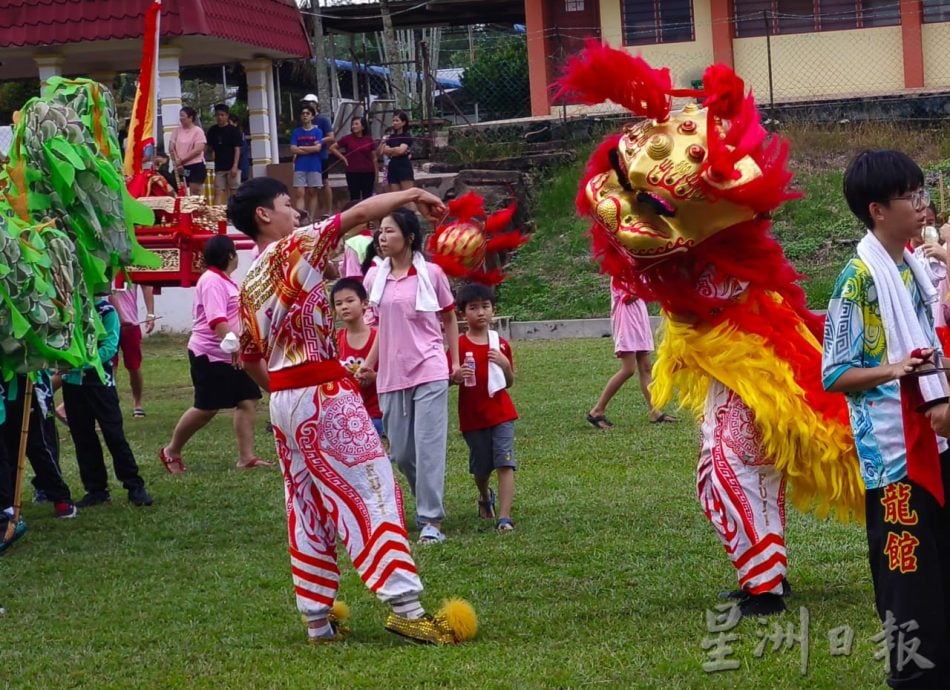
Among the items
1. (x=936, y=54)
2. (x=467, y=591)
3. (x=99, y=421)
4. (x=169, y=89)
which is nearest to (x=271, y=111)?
(x=169, y=89)

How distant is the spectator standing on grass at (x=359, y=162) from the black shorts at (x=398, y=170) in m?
0.83

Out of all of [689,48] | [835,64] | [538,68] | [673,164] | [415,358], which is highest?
[689,48]

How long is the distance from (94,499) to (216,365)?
3.93 feet

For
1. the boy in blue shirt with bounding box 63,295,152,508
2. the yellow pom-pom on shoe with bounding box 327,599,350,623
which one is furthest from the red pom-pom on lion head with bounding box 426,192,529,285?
the boy in blue shirt with bounding box 63,295,152,508

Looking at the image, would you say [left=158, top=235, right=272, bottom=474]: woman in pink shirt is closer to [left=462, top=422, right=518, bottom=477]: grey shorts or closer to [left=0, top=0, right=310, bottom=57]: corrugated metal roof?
[left=462, top=422, right=518, bottom=477]: grey shorts

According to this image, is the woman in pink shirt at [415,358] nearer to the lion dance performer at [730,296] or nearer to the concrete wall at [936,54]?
the lion dance performer at [730,296]

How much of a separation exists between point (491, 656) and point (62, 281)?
2821 millimetres

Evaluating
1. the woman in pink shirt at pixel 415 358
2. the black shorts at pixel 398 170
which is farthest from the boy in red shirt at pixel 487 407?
the black shorts at pixel 398 170

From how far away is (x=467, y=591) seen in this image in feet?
19.9

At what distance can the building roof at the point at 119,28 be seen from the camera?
1816 centimetres

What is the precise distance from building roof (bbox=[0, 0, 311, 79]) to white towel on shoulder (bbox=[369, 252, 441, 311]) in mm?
11740

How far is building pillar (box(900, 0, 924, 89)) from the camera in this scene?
2106 centimetres

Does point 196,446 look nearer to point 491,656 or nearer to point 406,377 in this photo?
point 406,377

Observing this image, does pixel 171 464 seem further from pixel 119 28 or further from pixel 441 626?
pixel 119 28
